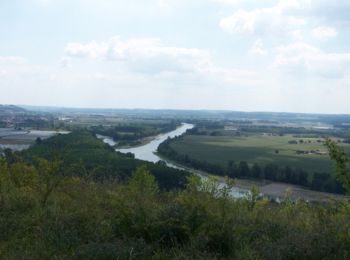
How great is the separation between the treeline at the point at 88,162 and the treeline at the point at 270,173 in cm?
1428

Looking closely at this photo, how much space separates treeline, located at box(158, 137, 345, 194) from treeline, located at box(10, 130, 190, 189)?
1428 cm

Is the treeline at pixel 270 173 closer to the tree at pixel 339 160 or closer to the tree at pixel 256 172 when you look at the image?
the tree at pixel 256 172

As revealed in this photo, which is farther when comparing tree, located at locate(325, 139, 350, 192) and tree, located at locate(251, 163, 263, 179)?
tree, located at locate(251, 163, 263, 179)

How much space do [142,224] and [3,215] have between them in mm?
2837

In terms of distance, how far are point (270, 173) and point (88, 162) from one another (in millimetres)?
28990

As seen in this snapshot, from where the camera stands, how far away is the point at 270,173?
204 feet

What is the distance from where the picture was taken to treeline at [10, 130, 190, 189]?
10212mm

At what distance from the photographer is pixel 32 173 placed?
1143 centimetres

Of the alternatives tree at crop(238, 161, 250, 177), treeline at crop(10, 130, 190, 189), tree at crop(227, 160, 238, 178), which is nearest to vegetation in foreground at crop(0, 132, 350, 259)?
treeline at crop(10, 130, 190, 189)

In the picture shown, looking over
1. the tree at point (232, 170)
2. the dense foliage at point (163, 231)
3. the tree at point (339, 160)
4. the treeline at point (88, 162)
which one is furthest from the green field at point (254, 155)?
the tree at point (339, 160)

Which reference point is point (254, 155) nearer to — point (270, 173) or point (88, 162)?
point (270, 173)

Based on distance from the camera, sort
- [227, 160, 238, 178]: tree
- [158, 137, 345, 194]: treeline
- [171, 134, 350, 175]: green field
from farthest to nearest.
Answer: [171, 134, 350, 175]: green field → [227, 160, 238, 178]: tree → [158, 137, 345, 194]: treeline

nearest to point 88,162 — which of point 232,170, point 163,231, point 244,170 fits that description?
point 232,170

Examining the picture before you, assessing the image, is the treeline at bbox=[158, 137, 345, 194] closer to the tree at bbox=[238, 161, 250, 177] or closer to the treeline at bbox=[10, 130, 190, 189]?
the tree at bbox=[238, 161, 250, 177]
